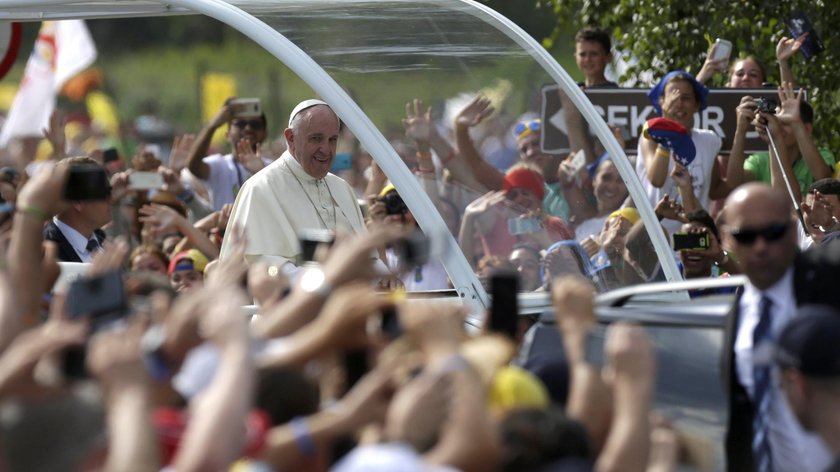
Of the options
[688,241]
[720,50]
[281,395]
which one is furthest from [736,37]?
[281,395]

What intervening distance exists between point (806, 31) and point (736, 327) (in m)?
5.75

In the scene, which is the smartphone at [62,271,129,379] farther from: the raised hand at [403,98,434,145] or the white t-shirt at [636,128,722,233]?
the white t-shirt at [636,128,722,233]

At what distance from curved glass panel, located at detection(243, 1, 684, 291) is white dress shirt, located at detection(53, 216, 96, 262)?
1366mm

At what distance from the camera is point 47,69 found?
16.3 meters

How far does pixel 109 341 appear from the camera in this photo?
11.8 ft

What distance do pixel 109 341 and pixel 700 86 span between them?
685cm

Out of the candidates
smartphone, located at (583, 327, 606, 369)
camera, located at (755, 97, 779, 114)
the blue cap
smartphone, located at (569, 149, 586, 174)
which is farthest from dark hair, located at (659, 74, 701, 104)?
smartphone, located at (583, 327, 606, 369)

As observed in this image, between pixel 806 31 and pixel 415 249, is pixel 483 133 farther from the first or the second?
pixel 415 249

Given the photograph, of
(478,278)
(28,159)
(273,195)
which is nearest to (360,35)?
(273,195)

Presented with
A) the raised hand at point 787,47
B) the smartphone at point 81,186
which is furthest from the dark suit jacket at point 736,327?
the raised hand at point 787,47

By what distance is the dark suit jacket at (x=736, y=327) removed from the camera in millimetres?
4800

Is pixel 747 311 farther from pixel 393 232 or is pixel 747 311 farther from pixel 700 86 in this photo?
pixel 700 86

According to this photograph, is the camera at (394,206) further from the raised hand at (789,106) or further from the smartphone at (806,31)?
the smartphone at (806,31)

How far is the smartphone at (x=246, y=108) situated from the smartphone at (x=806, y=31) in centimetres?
360
